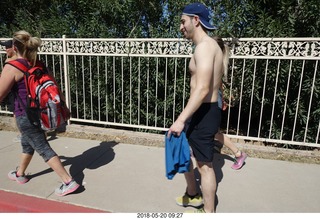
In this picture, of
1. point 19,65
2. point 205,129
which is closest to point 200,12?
point 205,129

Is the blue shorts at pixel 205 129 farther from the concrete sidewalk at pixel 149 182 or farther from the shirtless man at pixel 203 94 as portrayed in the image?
the concrete sidewalk at pixel 149 182

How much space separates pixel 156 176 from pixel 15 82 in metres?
1.91

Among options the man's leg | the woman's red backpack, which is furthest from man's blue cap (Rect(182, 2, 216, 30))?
the woman's red backpack

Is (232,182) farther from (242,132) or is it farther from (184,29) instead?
(242,132)

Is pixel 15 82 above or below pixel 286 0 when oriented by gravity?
below

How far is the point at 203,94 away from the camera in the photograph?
209 cm

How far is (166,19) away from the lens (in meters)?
5.36

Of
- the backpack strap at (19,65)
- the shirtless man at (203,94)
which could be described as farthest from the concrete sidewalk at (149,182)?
the backpack strap at (19,65)

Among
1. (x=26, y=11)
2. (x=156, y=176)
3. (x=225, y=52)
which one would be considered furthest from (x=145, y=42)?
(x=26, y=11)

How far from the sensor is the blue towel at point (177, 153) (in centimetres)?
226

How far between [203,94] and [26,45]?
Result: 190 centimetres

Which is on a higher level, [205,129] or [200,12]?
[200,12]

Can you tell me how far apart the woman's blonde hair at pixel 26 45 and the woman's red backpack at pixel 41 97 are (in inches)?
3.7

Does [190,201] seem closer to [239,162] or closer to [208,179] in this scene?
[208,179]
